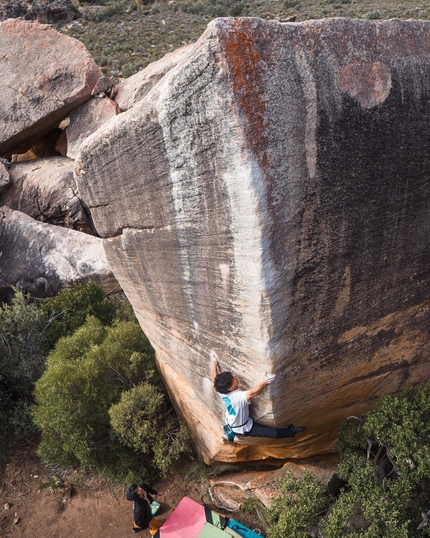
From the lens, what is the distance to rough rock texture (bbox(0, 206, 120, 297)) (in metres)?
10.4

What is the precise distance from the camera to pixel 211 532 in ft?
21.3

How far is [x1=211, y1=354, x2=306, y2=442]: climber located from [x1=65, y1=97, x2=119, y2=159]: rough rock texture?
31.7 feet

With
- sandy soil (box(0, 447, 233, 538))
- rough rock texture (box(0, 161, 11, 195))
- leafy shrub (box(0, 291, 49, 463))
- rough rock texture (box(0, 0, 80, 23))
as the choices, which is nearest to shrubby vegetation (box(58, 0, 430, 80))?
rough rock texture (box(0, 0, 80, 23))

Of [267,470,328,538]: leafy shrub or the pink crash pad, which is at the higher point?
[267,470,328,538]: leafy shrub

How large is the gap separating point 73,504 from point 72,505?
2 centimetres

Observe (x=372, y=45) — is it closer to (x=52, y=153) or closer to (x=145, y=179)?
(x=145, y=179)

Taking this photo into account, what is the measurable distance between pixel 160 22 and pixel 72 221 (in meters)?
20.6

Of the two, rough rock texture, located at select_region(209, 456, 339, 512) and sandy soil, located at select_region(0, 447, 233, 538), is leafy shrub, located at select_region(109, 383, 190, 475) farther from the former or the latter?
rough rock texture, located at select_region(209, 456, 339, 512)

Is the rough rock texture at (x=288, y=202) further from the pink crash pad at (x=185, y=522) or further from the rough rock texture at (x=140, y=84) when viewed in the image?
the rough rock texture at (x=140, y=84)

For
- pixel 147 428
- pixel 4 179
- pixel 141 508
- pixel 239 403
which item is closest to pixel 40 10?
pixel 4 179

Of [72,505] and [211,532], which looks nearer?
[211,532]

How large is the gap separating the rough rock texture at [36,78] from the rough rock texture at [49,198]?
1484mm

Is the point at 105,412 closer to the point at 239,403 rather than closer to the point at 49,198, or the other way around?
the point at 239,403

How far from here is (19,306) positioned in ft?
29.5
